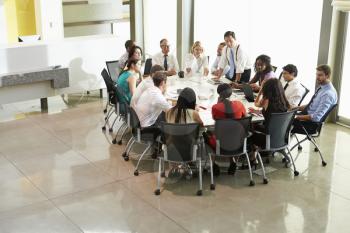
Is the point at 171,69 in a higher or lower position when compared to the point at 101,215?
higher

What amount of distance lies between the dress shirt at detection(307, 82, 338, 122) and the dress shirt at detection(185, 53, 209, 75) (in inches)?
91.9

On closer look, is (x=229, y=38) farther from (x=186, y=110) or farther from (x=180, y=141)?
(x=180, y=141)

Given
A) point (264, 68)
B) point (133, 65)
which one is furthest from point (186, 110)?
point (264, 68)

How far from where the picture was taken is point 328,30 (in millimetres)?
7605

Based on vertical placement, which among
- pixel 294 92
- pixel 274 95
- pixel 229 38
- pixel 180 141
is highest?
pixel 229 38

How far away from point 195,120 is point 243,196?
991 mm

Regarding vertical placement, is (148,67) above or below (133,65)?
below

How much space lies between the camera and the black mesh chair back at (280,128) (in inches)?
223

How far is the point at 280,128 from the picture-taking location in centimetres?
578

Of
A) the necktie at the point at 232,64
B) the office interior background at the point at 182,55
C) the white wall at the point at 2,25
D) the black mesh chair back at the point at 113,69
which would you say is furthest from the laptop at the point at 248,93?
the white wall at the point at 2,25

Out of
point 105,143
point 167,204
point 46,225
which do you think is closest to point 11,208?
point 46,225

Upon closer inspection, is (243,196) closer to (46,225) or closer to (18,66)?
(46,225)

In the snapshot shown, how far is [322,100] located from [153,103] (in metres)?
2.06

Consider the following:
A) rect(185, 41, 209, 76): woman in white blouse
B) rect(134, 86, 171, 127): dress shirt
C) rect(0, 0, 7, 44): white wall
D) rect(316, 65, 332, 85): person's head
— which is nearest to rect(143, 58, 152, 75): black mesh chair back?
rect(185, 41, 209, 76): woman in white blouse
